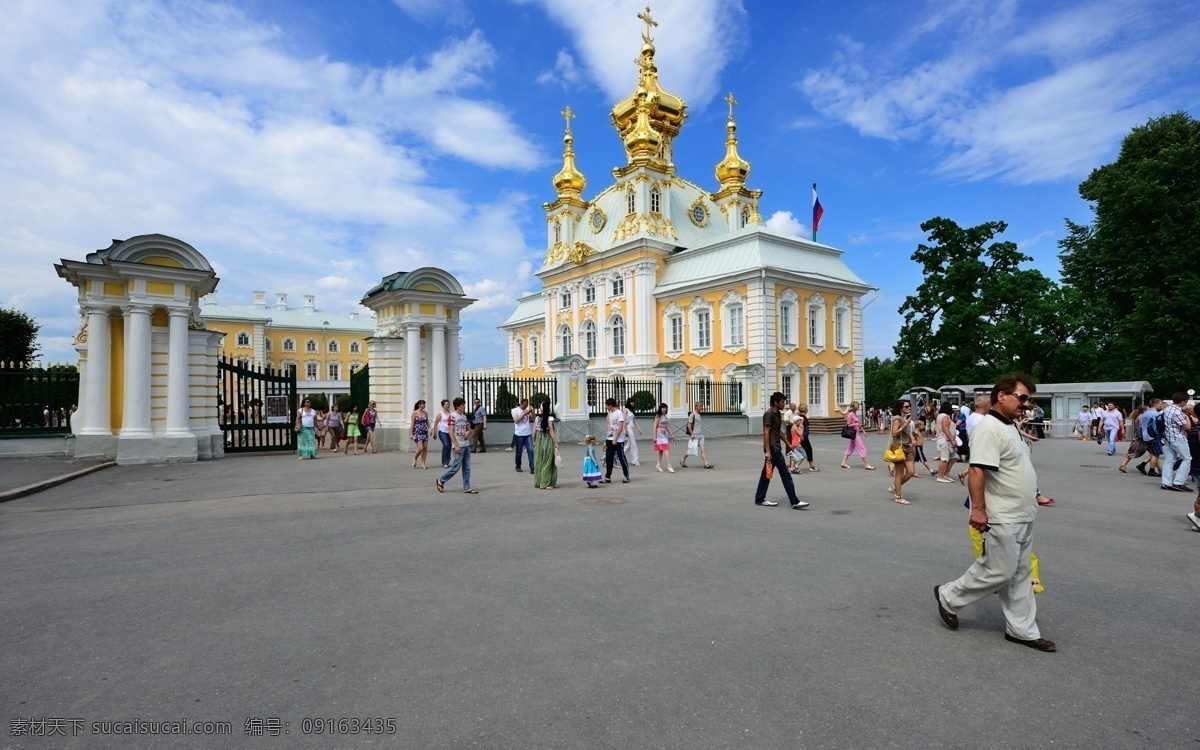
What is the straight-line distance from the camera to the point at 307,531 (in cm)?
790

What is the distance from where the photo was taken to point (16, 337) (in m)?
33.9

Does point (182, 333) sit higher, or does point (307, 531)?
point (182, 333)

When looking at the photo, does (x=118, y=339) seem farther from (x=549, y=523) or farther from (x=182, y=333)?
(x=549, y=523)

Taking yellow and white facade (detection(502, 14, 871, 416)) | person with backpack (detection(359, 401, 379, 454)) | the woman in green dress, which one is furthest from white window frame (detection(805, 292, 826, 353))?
the woman in green dress

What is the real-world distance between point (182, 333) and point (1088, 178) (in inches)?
1824

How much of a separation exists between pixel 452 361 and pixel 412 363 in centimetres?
126

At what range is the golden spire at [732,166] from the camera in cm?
4425

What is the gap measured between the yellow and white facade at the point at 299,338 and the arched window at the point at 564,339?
3078 centimetres

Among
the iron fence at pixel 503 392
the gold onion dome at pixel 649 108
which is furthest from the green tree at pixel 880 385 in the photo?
the iron fence at pixel 503 392

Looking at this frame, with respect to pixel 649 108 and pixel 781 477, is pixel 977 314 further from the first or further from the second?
pixel 781 477

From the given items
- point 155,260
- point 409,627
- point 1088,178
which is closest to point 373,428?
point 155,260

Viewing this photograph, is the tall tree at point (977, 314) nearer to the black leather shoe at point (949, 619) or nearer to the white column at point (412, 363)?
the white column at point (412, 363)

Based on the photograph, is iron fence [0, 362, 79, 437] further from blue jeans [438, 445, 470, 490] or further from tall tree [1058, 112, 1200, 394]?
tall tree [1058, 112, 1200, 394]

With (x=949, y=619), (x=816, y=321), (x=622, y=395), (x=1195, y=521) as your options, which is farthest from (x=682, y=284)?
(x=949, y=619)
